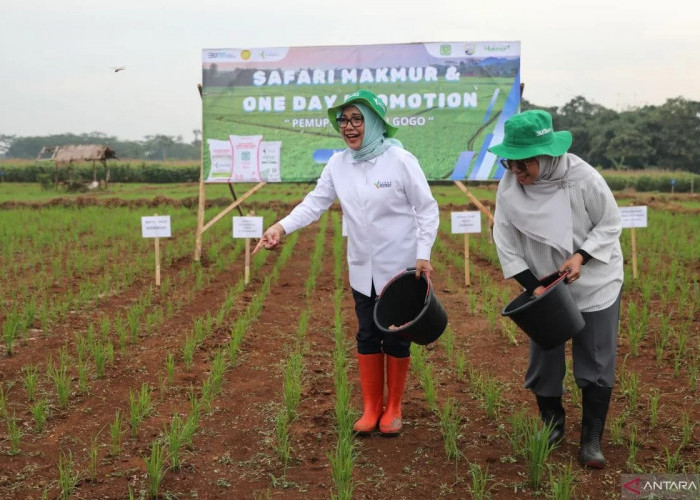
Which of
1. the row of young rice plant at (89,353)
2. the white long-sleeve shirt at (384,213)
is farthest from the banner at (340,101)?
the white long-sleeve shirt at (384,213)

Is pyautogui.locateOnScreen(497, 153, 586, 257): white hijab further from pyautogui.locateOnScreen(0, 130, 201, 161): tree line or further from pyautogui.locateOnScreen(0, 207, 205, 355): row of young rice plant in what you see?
pyautogui.locateOnScreen(0, 130, 201, 161): tree line

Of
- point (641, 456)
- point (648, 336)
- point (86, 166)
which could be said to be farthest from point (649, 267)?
point (86, 166)

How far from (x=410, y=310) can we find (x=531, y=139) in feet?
3.24

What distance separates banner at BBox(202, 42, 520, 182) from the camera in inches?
326

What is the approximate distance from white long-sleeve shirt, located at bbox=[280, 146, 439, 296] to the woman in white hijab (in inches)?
13.8

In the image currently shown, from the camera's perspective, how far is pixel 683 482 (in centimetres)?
254

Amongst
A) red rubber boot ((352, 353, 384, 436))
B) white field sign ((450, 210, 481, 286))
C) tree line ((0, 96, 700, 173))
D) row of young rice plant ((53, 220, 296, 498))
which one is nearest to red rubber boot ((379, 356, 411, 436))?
red rubber boot ((352, 353, 384, 436))

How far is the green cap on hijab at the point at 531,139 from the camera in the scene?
2600mm

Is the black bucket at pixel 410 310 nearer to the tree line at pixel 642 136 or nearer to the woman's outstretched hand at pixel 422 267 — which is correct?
the woman's outstretched hand at pixel 422 267

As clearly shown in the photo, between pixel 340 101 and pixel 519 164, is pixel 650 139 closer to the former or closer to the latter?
pixel 340 101

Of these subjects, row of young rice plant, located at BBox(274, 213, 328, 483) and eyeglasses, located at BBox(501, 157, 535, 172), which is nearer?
eyeglasses, located at BBox(501, 157, 535, 172)

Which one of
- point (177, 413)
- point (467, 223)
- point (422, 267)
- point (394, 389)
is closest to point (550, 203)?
point (422, 267)

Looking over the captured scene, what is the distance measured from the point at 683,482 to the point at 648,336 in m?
2.45

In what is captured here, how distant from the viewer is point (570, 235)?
8.88ft
